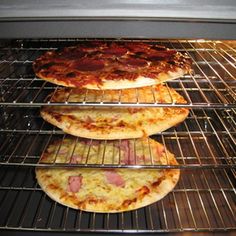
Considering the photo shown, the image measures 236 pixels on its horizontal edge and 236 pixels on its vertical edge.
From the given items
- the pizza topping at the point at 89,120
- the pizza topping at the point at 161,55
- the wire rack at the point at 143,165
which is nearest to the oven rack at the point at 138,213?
the wire rack at the point at 143,165

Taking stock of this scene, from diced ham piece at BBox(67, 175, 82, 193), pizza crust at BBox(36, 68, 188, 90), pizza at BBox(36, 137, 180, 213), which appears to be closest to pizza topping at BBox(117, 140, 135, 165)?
pizza at BBox(36, 137, 180, 213)

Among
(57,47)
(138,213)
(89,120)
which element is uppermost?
(57,47)

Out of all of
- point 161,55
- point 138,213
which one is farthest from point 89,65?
point 138,213

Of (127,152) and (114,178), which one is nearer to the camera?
(114,178)

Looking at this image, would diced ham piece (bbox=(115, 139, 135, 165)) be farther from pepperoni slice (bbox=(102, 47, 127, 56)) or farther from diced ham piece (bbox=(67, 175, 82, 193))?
pepperoni slice (bbox=(102, 47, 127, 56))

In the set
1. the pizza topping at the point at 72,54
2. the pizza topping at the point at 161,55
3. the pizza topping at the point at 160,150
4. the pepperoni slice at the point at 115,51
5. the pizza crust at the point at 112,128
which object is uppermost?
the pizza topping at the point at 161,55

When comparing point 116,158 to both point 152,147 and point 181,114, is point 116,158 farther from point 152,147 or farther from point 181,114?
point 181,114

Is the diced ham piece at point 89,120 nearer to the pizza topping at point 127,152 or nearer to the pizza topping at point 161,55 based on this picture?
the pizza topping at point 127,152

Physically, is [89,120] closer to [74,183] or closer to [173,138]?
[74,183]
